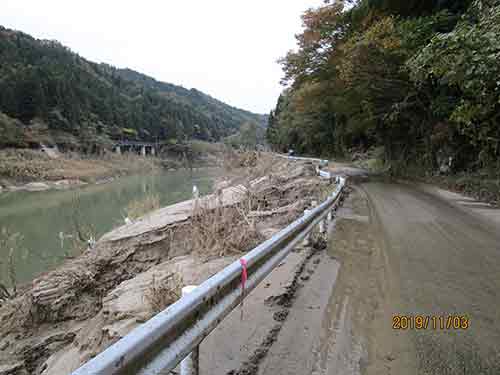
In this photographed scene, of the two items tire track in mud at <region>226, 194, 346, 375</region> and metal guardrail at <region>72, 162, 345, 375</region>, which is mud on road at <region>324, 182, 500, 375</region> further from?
metal guardrail at <region>72, 162, 345, 375</region>

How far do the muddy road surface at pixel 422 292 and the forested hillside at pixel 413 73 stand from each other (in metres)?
3.40

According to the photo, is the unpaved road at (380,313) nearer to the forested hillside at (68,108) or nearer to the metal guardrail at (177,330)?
the metal guardrail at (177,330)

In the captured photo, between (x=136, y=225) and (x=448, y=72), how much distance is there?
8.08 m

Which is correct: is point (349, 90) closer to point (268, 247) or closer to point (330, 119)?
point (268, 247)

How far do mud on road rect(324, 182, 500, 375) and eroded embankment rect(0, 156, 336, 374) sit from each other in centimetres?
149

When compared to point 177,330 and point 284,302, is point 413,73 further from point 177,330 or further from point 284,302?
point 177,330

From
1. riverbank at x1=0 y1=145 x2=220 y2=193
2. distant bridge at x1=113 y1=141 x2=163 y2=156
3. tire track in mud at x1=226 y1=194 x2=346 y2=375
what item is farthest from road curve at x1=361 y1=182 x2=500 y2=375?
distant bridge at x1=113 y1=141 x2=163 y2=156

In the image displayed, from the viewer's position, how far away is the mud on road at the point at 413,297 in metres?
2.04

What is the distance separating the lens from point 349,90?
16.8 metres

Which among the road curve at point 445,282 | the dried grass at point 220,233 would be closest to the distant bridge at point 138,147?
the dried grass at point 220,233

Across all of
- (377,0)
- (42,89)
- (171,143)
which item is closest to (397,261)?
(377,0)

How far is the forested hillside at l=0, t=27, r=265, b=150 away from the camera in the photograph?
5597 cm

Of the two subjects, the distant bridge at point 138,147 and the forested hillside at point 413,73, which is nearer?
the forested hillside at point 413,73

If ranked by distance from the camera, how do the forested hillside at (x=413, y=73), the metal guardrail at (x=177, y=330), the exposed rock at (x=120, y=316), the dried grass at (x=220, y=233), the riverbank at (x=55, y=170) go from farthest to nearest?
the riverbank at (x=55, y=170) < the forested hillside at (x=413, y=73) < the dried grass at (x=220, y=233) < the exposed rock at (x=120, y=316) < the metal guardrail at (x=177, y=330)
